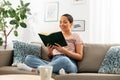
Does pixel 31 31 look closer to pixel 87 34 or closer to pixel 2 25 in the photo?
pixel 2 25

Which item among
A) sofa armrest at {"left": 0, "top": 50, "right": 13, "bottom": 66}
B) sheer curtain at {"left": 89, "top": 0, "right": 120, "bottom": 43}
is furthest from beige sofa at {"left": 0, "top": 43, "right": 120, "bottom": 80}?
sheer curtain at {"left": 89, "top": 0, "right": 120, "bottom": 43}

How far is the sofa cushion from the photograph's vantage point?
2957 mm

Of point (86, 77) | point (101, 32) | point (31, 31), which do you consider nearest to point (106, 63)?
point (86, 77)

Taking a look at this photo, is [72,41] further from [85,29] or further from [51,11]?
[51,11]

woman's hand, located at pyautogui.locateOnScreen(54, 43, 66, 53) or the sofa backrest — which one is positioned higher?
woman's hand, located at pyautogui.locateOnScreen(54, 43, 66, 53)

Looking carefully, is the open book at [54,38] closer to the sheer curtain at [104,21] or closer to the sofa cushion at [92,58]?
the sofa cushion at [92,58]

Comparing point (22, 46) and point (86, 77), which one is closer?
point (86, 77)

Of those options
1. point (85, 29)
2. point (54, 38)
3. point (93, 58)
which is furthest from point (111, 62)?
point (85, 29)

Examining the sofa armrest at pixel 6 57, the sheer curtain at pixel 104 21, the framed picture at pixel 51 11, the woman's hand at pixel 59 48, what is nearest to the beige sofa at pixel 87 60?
the sofa armrest at pixel 6 57

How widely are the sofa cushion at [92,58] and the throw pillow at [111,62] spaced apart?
0.40ft

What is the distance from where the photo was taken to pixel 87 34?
3914 millimetres

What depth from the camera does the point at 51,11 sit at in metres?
4.23

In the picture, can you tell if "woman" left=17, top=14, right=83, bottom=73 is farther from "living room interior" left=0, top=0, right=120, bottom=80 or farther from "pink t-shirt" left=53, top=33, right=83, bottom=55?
"living room interior" left=0, top=0, right=120, bottom=80

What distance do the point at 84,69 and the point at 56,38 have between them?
21.8 inches
